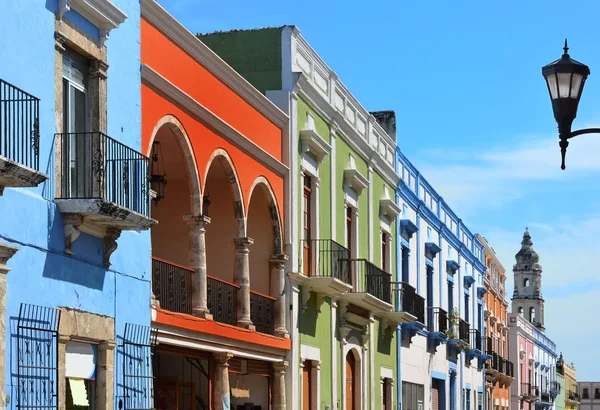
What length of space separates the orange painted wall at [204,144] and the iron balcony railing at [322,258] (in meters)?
1.65

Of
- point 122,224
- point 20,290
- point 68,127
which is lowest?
point 20,290

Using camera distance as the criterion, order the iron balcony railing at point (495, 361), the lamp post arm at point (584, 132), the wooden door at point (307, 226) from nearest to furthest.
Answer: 1. the lamp post arm at point (584, 132)
2. the wooden door at point (307, 226)
3. the iron balcony railing at point (495, 361)

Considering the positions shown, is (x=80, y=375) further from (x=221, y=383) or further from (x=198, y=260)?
(x=221, y=383)

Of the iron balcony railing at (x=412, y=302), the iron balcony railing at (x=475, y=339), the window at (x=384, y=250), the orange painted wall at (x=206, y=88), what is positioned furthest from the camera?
the iron balcony railing at (x=475, y=339)

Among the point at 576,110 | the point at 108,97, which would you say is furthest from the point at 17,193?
the point at 576,110

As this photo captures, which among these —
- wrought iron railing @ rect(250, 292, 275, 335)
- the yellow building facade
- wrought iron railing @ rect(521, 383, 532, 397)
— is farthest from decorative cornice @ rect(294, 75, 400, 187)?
the yellow building facade

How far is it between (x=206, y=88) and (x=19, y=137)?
593 centimetres

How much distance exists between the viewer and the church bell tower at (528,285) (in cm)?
8744

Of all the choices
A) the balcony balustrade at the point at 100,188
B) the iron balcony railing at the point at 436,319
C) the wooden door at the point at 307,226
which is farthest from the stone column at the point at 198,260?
the iron balcony railing at the point at 436,319

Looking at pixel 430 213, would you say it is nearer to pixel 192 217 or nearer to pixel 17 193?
pixel 192 217

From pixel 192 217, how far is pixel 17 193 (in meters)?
4.98

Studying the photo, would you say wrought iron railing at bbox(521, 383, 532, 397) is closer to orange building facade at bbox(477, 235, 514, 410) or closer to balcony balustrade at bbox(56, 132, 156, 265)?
orange building facade at bbox(477, 235, 514, 410)

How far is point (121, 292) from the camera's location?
12.7 meters

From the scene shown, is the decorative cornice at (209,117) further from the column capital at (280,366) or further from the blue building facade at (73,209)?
the column capital at (280,366)
